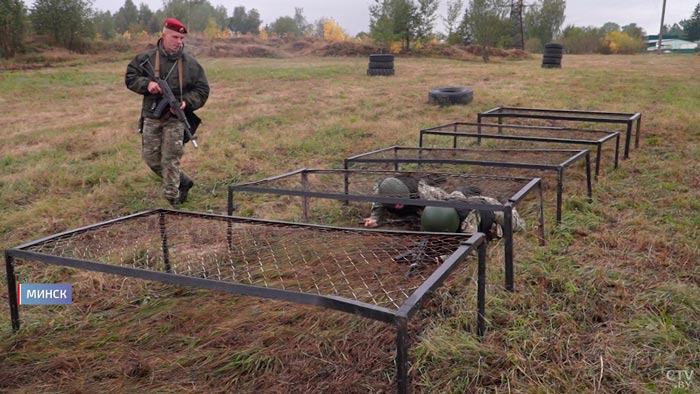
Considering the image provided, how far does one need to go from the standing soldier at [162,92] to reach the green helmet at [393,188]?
6.49 ft

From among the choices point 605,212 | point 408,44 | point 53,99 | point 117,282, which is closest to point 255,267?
point 117,282

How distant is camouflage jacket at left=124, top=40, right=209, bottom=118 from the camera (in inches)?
208

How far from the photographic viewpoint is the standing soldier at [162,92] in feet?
17.2

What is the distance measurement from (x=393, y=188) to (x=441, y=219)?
0.64 m

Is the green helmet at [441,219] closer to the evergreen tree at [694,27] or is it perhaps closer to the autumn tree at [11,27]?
the autumn tree at [11,27]

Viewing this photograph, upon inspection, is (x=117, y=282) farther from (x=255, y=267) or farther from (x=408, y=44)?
(x=408, y=44)

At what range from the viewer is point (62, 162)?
7.38 metres

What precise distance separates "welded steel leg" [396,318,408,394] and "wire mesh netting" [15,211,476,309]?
956 millimetres

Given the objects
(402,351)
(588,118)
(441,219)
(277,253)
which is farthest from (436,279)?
(588,118)

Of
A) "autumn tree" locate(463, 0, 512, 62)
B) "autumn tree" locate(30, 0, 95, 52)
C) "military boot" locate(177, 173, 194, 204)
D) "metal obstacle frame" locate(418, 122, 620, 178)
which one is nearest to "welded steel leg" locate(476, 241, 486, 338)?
"metal obstacle frame" locate(418, 122, 620, 178)

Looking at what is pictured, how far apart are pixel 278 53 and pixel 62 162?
23.0 m

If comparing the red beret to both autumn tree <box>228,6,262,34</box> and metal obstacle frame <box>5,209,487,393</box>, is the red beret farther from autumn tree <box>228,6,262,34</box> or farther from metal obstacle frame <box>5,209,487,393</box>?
autumn tree <box>228,6,262,34</box>

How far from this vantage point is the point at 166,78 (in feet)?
17.5
